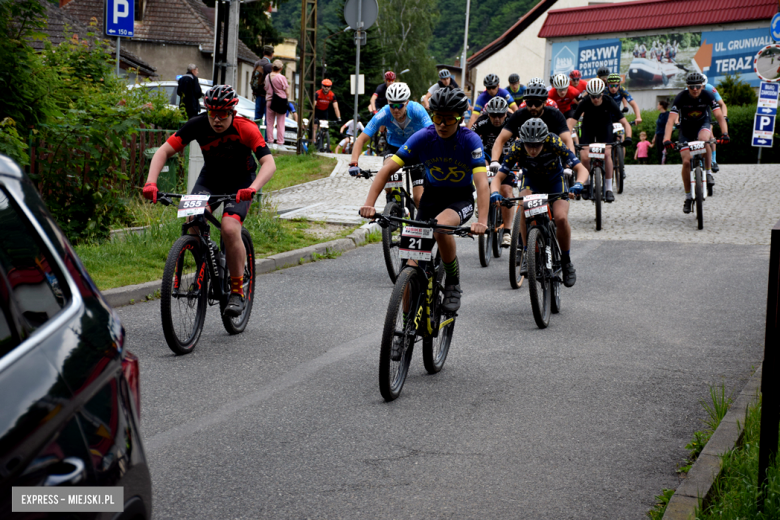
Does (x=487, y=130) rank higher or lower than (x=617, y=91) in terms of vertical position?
lower

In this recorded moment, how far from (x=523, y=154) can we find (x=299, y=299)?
264 cm

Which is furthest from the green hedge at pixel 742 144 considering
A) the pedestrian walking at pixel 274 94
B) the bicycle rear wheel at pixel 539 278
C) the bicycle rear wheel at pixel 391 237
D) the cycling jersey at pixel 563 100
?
the bicycle rear wheel at pixel 539 278

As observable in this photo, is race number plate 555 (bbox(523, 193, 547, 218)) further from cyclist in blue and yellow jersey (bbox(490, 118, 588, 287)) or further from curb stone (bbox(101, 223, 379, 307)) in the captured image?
curb stone (bbox(101, 223, 379, 307))

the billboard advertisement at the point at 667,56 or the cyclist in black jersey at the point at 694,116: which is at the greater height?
the billboard advertisement at the point at 667,56

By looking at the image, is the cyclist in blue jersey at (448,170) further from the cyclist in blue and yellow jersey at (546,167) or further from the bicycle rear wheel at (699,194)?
the bicycle rear wheel at (699,194)

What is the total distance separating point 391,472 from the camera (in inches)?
175

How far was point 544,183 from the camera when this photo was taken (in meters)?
9.00

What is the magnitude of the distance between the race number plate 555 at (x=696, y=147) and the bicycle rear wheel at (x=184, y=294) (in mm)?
9601

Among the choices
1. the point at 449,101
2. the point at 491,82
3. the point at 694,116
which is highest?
the point at 491,82

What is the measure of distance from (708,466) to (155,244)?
7510 millimetres

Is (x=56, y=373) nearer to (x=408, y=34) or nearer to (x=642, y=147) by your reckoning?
(x=642, y=147)

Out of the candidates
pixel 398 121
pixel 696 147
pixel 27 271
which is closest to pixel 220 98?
pixel 398 121

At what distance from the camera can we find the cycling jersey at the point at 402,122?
10312 millimetres

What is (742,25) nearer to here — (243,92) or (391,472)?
(243,92)
